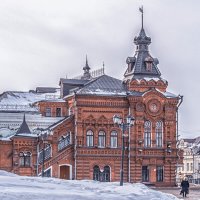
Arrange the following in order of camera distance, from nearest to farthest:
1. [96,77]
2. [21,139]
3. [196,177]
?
1. [21,139]
2. [96,77]
3. [196,177]

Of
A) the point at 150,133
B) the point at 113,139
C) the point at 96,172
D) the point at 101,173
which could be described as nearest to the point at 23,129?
the point at 96,172

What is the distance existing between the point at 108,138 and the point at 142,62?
818 cm

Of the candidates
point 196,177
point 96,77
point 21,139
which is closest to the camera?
point 21,139

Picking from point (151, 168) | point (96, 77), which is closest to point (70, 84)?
point (96, 77)

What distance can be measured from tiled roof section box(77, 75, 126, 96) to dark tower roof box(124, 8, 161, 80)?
1215mm

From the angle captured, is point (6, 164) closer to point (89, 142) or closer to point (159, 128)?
point (89, 142)

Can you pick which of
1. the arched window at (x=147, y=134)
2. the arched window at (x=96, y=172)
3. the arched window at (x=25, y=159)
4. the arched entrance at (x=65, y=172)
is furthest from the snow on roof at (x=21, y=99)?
the arched window at (x=147, y=134)

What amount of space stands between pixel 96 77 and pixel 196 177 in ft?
160

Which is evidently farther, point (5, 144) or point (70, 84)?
point (70, 84)

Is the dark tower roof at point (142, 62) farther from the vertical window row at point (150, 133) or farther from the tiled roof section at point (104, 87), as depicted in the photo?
the vertical window row at point (150, 133)

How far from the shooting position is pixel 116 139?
61.4m

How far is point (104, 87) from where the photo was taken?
62375 millimetres

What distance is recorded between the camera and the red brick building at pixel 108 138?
197ft

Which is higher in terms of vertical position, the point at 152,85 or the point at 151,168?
the point at 152,85
